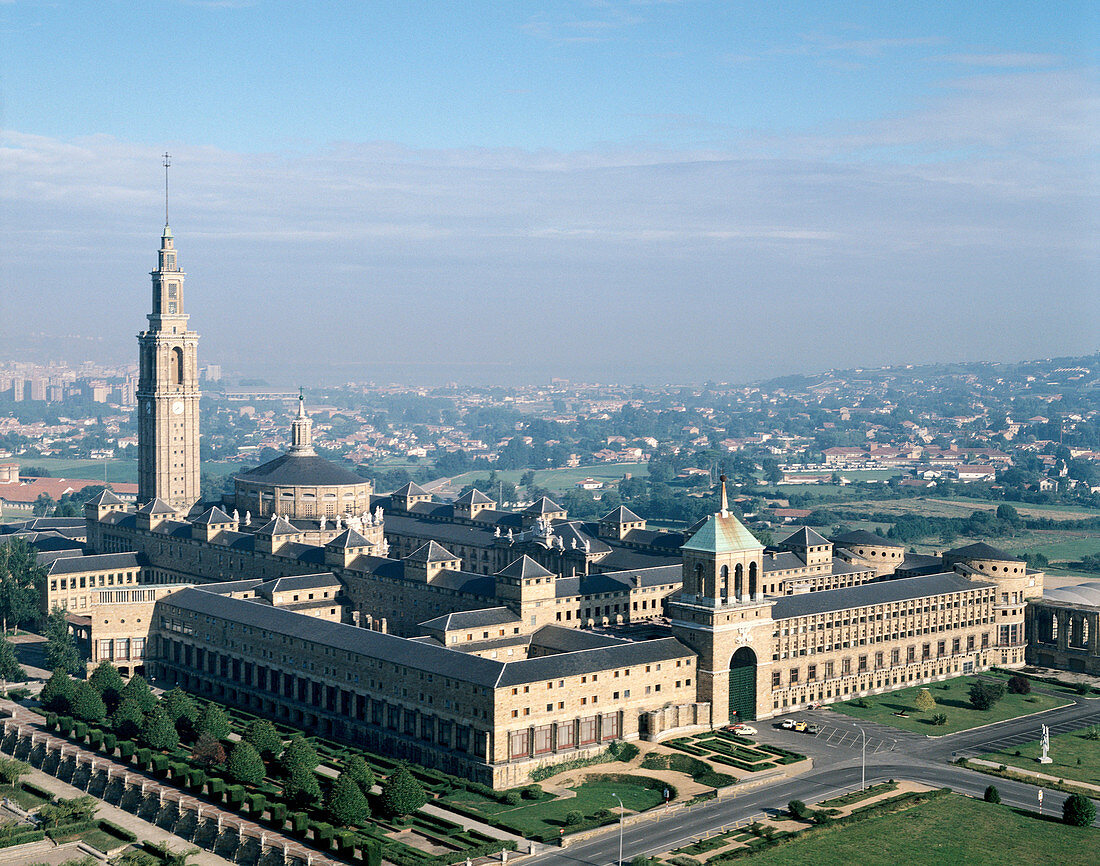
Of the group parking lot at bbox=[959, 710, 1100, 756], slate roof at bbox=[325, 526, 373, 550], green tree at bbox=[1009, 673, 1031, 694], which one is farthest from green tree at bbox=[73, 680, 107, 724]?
green tree at bbox=[1009, 673, 1031, 694]

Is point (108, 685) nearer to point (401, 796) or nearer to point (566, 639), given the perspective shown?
point (401, 796)

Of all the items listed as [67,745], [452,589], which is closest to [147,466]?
[452,589]

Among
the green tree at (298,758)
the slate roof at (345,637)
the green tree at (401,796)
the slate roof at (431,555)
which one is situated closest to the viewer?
the green tree at (401,796)

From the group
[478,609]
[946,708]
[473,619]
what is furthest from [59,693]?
[946,708]

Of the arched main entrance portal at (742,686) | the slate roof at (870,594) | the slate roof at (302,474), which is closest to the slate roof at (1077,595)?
the slate roof at (870,594)

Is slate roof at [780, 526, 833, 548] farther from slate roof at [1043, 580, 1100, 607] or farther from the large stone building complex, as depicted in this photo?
slate roof at [1043, 580, 1100, 607]

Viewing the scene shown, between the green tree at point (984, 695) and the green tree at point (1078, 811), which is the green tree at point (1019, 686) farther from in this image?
the green tree at point (1078, 811)

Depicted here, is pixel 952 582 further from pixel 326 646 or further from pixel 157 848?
pixel 157 848
